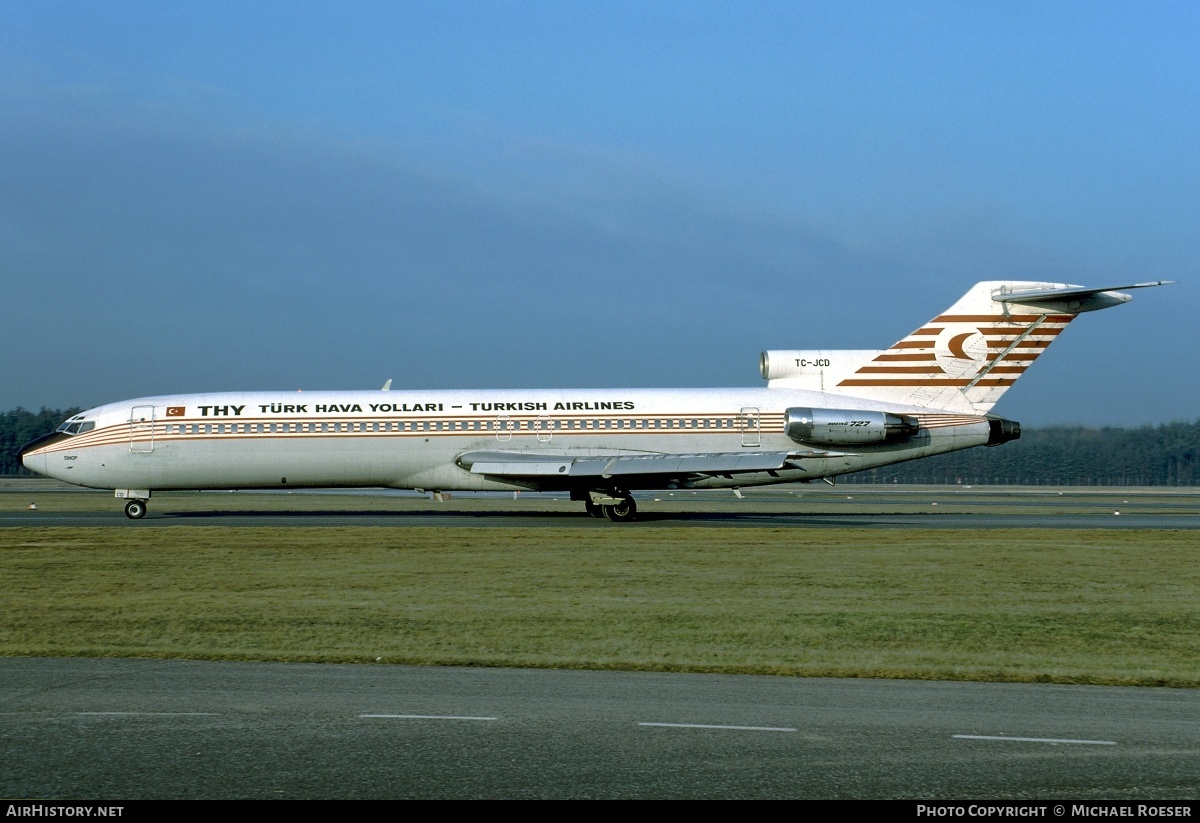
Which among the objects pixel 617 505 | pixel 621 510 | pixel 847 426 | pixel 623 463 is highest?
pixel 847 426

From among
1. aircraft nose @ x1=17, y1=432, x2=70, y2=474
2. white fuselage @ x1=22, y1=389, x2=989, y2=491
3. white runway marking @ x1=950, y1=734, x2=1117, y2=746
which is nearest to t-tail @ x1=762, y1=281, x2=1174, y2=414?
white fuselage @ x1=22, y1=389, x2=989, y2=491

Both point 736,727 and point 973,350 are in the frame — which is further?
point 973,350

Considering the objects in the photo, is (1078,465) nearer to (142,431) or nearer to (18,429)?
(142,431)

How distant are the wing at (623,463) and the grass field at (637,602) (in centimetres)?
597

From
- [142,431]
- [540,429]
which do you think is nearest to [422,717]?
[540,429]

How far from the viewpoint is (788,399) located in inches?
1421

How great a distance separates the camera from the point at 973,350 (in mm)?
36062

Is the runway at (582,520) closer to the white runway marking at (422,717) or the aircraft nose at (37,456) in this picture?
the aircraft nose at (37,456)

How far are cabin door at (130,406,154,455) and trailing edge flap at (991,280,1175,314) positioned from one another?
2686 centimetres

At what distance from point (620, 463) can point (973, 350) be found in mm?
12022

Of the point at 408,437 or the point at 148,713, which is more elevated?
the point at 408,437

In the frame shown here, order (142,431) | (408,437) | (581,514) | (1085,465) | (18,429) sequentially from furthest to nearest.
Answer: (18,429)
(1085,465)
(581,514)
(142,431)
(408,437)

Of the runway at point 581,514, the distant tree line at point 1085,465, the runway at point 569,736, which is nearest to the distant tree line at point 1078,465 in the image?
the distant tree line at point 1085,465

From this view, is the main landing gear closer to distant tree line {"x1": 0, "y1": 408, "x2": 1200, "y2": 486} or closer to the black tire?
the black tire
